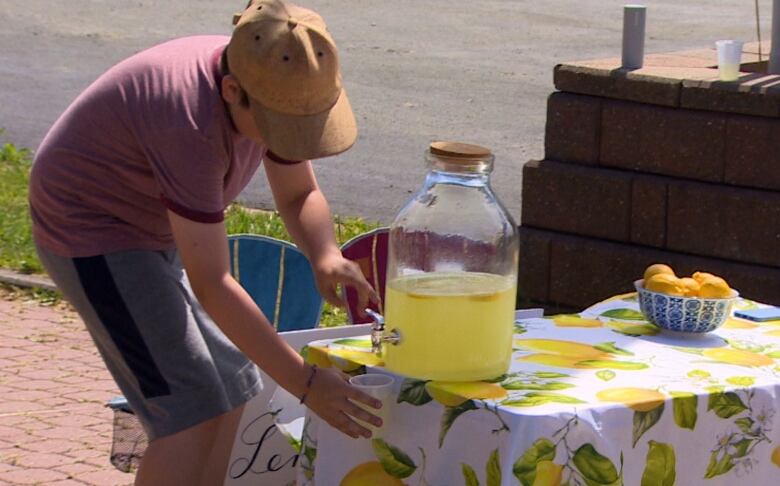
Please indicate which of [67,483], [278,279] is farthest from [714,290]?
[67,483]

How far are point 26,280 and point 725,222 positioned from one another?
10.5ft

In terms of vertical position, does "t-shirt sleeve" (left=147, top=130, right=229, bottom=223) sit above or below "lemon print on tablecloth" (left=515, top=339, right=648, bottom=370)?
above

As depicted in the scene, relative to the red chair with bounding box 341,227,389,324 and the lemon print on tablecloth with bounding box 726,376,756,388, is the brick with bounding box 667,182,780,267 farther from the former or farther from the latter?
the lemon print on tablecloth with bounding box 726,376,756,388

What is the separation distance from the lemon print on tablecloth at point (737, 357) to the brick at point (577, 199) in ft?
6.14

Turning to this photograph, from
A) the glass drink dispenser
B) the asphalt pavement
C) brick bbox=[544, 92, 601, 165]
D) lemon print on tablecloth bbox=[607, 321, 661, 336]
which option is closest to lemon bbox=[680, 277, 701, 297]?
lemon print on tablecloth bbox=[607, 321, 661, 336]

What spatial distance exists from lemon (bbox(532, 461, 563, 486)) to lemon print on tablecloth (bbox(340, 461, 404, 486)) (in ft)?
1.12

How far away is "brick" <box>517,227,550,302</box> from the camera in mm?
5145

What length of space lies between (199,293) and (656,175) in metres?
2.41

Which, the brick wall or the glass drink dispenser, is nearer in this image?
the glass drink dispenser

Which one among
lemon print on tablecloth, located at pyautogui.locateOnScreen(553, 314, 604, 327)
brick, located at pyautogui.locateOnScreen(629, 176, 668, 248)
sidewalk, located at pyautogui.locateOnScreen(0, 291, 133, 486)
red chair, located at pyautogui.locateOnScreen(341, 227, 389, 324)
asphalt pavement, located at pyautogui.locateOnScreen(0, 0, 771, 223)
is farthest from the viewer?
asphalt pavement, located at pyautogui.locateOnScreen(0, 0, 771, 223)

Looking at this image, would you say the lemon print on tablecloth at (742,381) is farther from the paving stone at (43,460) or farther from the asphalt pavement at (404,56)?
the asphalt pavement at (404,56)

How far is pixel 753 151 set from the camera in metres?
4.68

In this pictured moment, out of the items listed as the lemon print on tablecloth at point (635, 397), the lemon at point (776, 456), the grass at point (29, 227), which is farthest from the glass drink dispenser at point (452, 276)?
the grass at point (29, 227)

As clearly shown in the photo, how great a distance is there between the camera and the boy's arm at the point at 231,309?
279 centimetres
